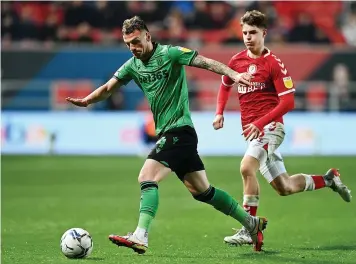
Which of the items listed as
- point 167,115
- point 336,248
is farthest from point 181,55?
point 336,248

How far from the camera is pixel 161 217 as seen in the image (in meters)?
12.6

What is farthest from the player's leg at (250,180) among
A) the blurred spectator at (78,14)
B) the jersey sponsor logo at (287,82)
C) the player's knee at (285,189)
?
the blurred spectator at (78,14)

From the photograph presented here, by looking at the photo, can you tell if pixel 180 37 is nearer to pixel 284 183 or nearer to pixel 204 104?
pixel 204 104

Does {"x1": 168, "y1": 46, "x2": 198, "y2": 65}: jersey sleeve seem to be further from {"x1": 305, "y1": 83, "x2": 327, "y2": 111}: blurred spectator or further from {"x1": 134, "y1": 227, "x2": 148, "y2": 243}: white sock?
{"x1": 305, "y1": 83, "x2": 327, "y2": 111}: blurred spectator

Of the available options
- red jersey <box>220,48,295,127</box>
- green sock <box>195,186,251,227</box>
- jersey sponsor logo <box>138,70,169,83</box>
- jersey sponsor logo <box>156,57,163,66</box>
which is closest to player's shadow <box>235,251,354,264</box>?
green sock <box>195,186,251,227</box>

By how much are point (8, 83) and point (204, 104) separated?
557 centimetres

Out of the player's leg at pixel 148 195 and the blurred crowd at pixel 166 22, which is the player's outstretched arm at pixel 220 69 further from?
the blurred crowd at pixel 166 22

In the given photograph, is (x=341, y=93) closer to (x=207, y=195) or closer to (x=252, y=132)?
(x=252, y=132)

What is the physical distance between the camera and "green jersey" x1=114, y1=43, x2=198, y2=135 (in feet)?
28.0

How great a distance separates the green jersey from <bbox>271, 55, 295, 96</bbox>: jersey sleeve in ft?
3.73

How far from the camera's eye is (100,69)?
25.7 metres

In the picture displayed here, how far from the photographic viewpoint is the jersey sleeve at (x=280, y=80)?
9188mm

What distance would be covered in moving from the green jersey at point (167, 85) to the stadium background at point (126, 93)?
6485mm

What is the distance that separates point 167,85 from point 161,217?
4.35m
